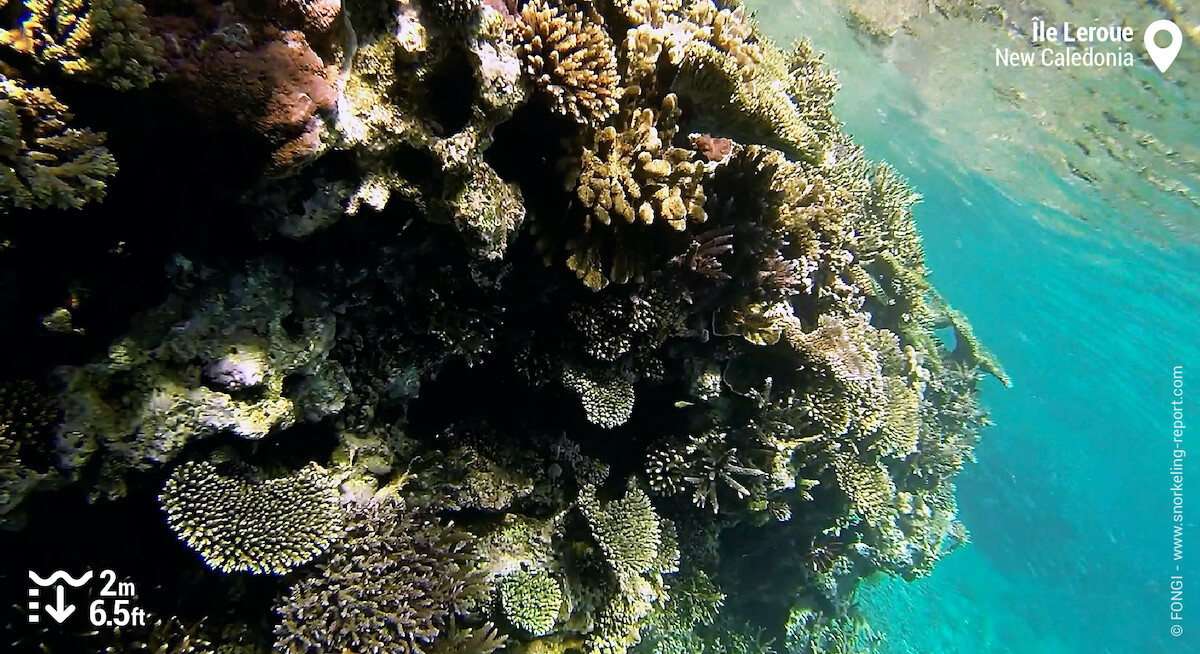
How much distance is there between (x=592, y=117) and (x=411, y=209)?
3.63ft

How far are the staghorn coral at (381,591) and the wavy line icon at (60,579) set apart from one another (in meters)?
0.91

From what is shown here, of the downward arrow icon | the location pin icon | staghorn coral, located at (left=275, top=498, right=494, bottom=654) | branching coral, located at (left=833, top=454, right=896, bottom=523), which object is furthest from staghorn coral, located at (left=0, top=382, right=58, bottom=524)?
the location pin icon

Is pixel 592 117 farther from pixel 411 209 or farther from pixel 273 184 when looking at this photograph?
pixel 273 184

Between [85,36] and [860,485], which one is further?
Result: [860,485]

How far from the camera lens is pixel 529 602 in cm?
418

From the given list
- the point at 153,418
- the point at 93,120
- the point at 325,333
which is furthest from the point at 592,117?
the point at 153,418

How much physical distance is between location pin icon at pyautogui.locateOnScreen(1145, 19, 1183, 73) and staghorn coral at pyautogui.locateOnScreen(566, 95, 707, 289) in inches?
564

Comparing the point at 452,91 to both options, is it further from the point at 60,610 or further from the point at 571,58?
the point at 60,610

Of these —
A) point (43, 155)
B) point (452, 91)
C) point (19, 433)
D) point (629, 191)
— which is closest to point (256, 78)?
point (43, 155)

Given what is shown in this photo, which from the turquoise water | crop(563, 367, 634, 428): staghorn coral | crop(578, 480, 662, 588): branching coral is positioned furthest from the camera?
the turquoise water

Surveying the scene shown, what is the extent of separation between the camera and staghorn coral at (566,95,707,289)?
136 inches

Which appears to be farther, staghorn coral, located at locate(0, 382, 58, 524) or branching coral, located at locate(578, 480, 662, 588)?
branching coral, located at locate(578, 480, 662, 588)

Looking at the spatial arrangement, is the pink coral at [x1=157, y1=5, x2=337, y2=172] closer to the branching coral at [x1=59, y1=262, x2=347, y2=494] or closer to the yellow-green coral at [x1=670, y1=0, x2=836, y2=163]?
the branching coral at [x1=59, y1=262, x2=347, y2=494]

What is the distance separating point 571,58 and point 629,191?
0.77 meters
